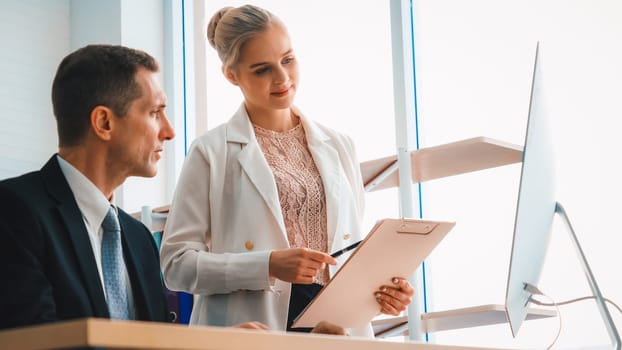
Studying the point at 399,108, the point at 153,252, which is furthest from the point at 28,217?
the point at 399,108

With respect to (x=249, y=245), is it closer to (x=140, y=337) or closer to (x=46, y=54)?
(x=140, y=337)

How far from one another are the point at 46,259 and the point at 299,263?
541mm

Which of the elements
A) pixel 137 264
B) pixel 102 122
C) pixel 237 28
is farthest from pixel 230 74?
pixel 137 264

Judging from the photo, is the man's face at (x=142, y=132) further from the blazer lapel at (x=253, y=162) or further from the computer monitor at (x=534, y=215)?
the computer monitor at (x=534, y=215)

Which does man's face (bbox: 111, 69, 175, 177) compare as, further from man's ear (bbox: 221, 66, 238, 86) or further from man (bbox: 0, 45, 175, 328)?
man's ear (bbox: 221, 66, 238, 86)

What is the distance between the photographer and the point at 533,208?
1.71 metres

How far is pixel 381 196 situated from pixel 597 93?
101cm

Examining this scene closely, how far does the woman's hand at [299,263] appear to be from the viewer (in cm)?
188

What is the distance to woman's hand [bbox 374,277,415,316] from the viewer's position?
77.3 inches

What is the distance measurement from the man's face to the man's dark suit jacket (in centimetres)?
14

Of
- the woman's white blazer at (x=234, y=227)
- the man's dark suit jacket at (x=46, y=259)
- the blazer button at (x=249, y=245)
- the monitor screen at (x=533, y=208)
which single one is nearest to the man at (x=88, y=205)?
the man's dark suit jacket at (x=46, y=259)

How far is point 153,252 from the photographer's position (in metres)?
1.94

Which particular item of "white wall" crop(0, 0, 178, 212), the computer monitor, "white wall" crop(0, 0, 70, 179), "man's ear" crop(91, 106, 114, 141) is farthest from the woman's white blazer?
"white wall" crop(0, 0, 70, 179)

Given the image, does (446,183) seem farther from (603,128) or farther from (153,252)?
(153,252)
